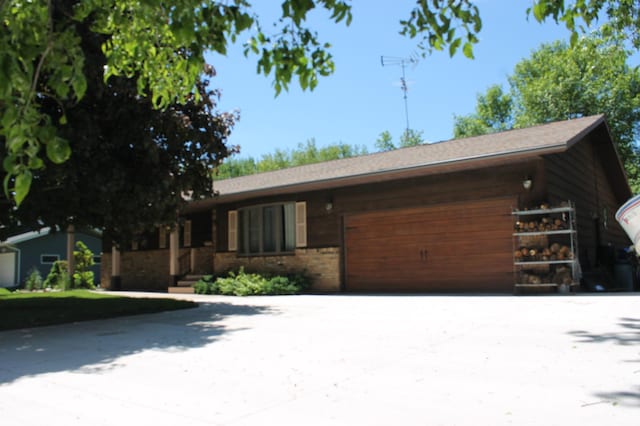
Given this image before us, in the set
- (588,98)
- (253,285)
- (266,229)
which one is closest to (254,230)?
(266,229)

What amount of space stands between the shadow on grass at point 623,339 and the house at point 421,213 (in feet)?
15.1

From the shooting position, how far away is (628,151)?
26.3 m

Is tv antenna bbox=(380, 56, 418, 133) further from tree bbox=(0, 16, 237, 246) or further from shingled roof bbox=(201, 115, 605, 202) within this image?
tree bbox=(0, 16, 237, 246)

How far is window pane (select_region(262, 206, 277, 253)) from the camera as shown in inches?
617

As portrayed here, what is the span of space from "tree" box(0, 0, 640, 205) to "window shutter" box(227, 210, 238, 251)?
12376mm

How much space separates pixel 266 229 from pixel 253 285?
221 cm

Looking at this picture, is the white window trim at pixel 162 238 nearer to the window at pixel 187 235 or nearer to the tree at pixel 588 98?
the window at pixel 187 235

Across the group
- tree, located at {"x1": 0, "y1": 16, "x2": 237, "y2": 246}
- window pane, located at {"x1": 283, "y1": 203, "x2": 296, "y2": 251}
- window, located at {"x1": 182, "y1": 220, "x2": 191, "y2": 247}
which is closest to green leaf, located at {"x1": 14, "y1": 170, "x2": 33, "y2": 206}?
tree, located at {"x1": 0, "y1": 16, "x2": 237, "y2": 246}

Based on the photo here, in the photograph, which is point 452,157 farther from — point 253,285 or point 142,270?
point 142,270

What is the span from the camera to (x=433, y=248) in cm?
1263

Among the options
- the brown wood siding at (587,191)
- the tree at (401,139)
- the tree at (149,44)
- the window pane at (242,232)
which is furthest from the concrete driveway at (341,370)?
the tree at (401,139)

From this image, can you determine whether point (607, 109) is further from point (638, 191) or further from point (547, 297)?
point (547, 297)

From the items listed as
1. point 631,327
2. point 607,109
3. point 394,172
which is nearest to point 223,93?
point 394,172

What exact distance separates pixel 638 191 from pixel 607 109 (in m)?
4.46
